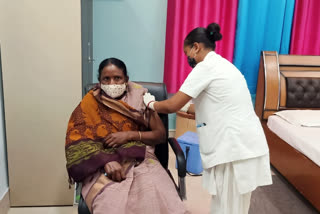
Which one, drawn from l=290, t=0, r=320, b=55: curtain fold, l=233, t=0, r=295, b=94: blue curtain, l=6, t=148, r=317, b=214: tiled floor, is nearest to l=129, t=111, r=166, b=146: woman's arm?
l=6, t=148, r=317, b=214: tiled floor

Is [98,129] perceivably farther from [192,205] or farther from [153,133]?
[192,205]

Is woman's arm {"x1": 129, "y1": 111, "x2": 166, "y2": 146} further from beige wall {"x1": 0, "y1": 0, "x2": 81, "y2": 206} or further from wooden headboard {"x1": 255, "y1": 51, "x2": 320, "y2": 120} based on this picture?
wooden headboard {"x1": 255, "y1": 51, "x2": 320, "y2": 120}

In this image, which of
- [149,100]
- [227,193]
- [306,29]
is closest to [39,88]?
[149,100]

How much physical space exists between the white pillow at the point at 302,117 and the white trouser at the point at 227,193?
4.02ft

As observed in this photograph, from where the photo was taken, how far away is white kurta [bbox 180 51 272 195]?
152 cm

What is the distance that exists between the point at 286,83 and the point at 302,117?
1.54ft

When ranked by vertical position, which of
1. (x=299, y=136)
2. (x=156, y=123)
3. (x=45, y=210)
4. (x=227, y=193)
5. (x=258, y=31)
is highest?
(x=258, y=31)

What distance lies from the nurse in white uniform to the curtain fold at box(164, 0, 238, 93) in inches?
56.8

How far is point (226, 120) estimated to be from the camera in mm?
1540

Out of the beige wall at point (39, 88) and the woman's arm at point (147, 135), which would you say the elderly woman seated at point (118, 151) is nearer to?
the woman's arm at point (147, 135)

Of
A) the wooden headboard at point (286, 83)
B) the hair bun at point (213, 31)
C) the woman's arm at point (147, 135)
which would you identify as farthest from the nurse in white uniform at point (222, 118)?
the wooden headboard at point (286, 83)

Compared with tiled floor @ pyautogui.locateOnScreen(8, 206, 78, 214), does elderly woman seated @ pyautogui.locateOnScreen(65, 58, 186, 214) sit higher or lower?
higher

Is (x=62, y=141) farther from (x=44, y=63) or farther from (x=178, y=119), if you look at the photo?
(x=178, y=119)

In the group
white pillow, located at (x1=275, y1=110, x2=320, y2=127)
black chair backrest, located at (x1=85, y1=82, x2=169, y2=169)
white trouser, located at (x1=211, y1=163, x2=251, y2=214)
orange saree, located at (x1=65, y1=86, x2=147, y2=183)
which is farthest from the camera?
white pillow, located at (x1=275, y1=110, x2=320, y2=127)
